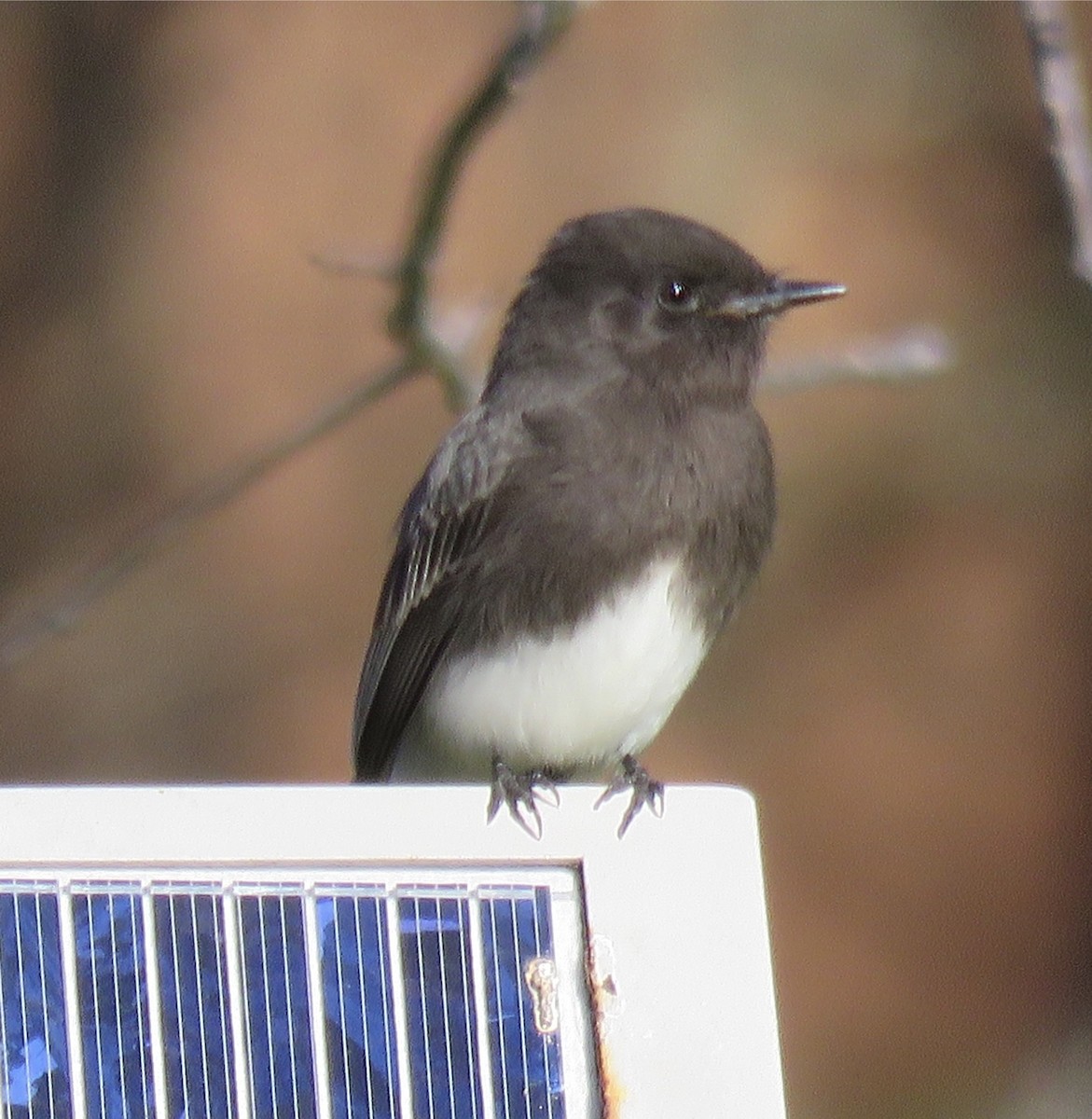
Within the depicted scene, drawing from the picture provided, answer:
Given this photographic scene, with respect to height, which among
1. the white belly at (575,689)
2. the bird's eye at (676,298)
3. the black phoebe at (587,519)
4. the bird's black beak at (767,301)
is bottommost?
the white belly at (575,689)

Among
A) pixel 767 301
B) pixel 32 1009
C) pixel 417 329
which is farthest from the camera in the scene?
pixel 417 329

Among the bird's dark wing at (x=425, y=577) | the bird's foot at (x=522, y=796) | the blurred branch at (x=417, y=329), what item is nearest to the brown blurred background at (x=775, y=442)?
the blurred branch at (x=417, y=329)

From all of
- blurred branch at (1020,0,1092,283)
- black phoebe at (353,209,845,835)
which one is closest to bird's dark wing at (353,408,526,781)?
black phoebe at (353,209,845,835)

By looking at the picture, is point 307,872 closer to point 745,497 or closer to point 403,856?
point 403,856

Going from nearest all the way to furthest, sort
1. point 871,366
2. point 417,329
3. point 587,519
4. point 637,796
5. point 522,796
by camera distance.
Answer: point 637,796 < point 522,796 < point 587,519 < point 417,329 < point 871,366

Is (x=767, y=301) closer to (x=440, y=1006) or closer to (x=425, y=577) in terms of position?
(x=425, y=577)

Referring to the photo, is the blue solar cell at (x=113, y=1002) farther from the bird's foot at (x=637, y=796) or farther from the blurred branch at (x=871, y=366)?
the blurred branch at (x=871, y=366)

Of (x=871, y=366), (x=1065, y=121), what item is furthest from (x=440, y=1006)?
(x=871, y=366)
